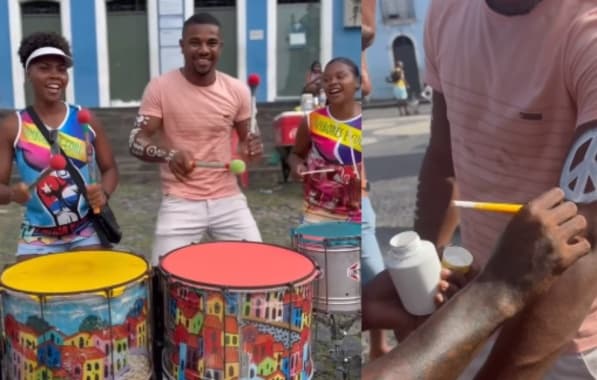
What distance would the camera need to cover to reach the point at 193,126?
2529 millimetres

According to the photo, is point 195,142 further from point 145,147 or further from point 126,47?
point 126,47

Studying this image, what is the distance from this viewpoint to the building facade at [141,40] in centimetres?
754

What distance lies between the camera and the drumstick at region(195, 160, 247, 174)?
2.38 meters

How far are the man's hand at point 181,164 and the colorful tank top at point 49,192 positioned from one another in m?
0.33

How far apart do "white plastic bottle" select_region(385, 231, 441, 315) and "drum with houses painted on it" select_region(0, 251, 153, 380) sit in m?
0.87

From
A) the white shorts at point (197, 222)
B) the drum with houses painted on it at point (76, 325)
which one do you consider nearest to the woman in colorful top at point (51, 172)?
the white shorts at point (197, 222)

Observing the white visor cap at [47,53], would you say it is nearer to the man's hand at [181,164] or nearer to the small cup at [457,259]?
the man's hand at [181,164]

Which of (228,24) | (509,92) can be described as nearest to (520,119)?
(509,92)

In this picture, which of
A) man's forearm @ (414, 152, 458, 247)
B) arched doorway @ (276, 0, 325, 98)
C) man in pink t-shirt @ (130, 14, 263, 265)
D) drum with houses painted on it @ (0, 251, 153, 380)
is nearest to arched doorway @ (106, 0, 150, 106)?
arched doorway @ (276, 0, 325, 98)

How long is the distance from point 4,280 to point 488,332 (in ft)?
3.93

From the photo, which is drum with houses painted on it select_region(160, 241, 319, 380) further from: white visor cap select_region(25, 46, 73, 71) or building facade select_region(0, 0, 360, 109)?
building facade select_region(0, 0, 360, 109)

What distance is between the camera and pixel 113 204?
540cm

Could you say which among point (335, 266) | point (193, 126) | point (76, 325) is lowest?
point (335, 266)

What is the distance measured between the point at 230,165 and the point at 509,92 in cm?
170
